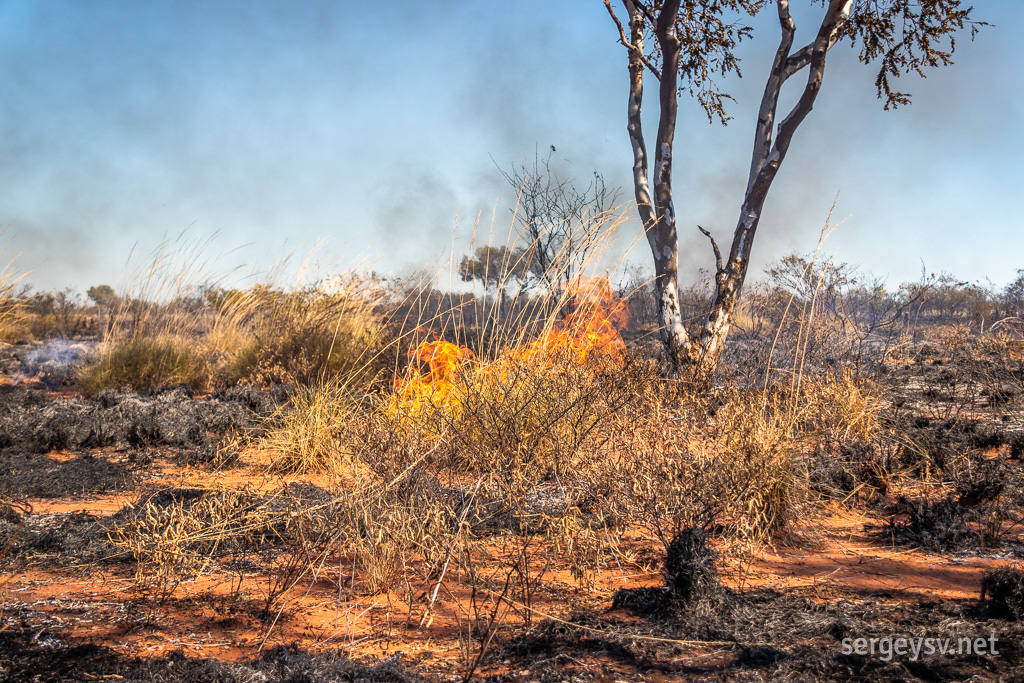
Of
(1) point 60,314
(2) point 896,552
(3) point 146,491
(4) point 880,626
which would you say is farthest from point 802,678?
(1) point 60,314

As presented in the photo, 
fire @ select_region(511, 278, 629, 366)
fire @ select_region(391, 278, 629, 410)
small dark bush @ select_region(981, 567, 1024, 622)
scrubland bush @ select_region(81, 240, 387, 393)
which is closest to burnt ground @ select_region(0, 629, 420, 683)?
fire @ select_region(391, 278, 629, 410)

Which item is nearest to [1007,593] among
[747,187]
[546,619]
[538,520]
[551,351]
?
[546,619]

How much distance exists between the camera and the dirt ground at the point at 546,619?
1893 mm

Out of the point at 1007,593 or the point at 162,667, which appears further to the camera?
the point at 1007,593

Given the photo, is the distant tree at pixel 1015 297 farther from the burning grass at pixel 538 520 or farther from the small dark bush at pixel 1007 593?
the small dark bush at pixel 1007 593

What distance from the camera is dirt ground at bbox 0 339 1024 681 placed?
1893 mm

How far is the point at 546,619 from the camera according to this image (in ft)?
7.66

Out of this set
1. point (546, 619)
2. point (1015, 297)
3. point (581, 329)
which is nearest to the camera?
point (546, 619)

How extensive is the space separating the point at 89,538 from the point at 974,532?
14.8 feet

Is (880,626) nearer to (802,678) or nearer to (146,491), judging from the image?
(802,678)

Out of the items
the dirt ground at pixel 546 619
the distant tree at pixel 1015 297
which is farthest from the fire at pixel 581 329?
→ the distant tree at pixel 1015 297

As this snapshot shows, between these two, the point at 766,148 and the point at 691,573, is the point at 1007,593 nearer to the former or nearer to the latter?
the point at 691,573

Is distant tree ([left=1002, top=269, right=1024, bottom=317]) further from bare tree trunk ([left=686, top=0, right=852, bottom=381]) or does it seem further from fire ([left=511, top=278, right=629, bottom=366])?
fire ([left=511, top=278, right=629, bottom=366])

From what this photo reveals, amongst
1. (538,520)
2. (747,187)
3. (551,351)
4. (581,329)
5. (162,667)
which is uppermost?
(747,187)
